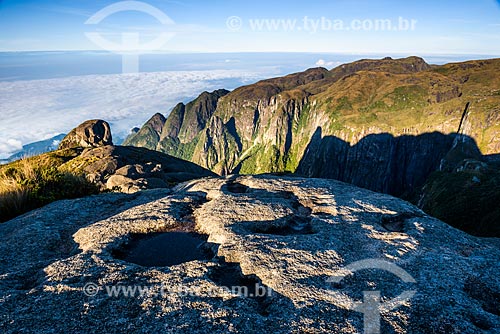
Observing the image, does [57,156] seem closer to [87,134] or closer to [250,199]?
[87,134]

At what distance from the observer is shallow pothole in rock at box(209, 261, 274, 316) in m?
9.59

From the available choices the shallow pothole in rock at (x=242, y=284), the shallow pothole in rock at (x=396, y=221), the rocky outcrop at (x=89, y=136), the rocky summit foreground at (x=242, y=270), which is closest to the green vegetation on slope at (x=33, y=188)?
the rocky summit foreground at (x=242, y=270)

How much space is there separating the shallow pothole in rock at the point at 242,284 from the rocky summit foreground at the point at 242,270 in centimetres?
4

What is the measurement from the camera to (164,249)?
43.6ft

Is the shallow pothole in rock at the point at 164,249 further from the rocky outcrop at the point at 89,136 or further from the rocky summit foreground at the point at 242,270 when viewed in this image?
the rocky outcrop at the point at 89,136

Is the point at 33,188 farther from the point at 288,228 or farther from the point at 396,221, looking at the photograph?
the point at 396,221

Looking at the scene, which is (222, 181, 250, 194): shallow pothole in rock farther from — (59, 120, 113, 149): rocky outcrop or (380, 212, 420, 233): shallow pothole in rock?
(59, 120, 113, 149): rocky outcrop

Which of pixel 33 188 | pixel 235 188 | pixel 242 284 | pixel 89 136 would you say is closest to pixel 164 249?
pixel 242 284

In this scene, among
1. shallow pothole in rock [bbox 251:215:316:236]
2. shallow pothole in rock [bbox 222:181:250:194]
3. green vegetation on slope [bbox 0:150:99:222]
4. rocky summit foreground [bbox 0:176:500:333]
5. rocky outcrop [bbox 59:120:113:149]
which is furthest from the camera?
rocky outcrop [bbox 59:120:113:149]

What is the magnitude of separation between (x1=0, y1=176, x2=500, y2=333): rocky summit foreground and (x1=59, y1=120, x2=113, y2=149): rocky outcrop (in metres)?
123

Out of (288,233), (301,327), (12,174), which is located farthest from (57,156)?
(301,327)

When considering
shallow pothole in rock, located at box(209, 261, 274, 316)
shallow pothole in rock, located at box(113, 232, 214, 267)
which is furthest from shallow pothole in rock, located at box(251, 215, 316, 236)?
shallow pothole in rock, located at box(209, 261, 274, 316)

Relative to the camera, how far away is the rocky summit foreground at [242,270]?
860 centimetres

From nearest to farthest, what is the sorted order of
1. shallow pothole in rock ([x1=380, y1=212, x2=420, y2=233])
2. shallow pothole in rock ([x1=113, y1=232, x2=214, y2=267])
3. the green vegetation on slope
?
shallow pothole in rock ([x1=113, y1=232, x2=214, y2=267]), shallow pothole in rock ([x1=380, y1=212, x2=420, y2=233]), the green vegetation on slope
